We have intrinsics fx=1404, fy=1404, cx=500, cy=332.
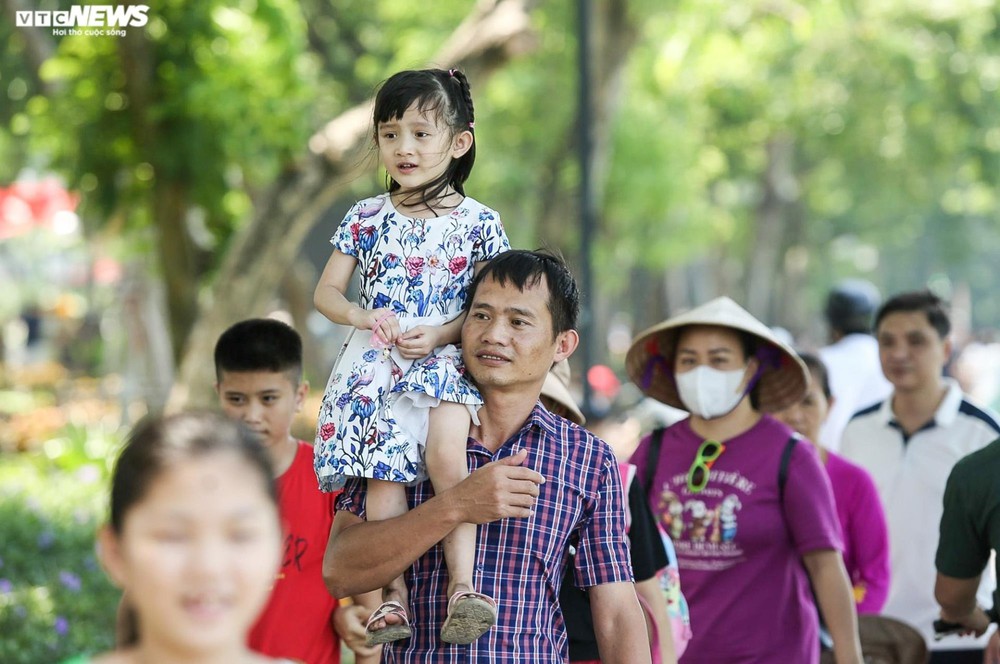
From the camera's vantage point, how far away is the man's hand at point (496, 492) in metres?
3.22

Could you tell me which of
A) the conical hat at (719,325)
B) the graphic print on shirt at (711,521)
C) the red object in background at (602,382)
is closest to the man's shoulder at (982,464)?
the graphic print on shirt at (711,521)

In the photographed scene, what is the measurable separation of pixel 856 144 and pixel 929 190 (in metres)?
4.15

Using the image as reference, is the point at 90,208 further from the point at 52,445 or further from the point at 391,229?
the point at 391,229

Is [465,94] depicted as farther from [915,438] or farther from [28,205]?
[28,205]

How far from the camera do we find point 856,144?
27.5m

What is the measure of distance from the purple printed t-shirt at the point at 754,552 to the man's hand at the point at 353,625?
1205 mm

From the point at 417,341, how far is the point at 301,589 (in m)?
1.21

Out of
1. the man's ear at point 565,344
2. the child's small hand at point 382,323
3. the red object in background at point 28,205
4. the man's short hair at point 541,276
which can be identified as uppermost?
the red object in background at point 28,205

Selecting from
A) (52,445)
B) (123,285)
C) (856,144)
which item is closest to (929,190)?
(856,144)

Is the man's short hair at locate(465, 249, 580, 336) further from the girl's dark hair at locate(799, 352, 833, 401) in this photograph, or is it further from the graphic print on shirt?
the girl's dark hair at locate(799, 352, 833, 401)

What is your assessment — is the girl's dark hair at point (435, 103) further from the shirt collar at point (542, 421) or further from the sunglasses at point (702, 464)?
the sunglasses at point (702, 464)

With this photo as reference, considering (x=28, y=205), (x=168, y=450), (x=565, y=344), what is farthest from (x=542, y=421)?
(x=28, y=205)

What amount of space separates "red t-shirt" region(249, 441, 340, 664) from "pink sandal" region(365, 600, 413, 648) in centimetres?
88

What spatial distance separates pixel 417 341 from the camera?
343cm
